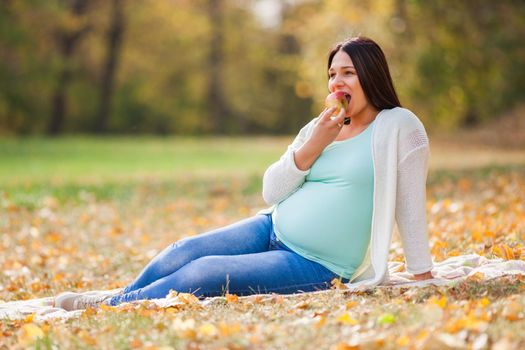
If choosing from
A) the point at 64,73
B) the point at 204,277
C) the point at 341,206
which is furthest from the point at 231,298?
the point at 64,73

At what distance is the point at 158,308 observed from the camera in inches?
155

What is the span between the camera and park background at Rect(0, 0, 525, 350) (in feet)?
11.5

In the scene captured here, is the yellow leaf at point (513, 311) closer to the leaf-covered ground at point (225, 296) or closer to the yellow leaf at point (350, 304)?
the leaf-covered ground at point (225, 296)

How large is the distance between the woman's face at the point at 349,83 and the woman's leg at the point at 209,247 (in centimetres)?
88

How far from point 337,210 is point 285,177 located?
37 cm

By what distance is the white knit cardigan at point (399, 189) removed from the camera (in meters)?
4.04

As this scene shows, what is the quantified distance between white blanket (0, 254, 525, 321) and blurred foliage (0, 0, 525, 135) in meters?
11.0

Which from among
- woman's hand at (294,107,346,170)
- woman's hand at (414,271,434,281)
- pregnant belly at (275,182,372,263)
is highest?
woman's hand at (294,107,346,170)

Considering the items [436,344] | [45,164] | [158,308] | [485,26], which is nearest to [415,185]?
[436,344]

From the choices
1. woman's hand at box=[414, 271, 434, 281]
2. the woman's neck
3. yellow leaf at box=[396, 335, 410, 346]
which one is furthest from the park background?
the woman's neck

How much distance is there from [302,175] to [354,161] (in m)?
0.32

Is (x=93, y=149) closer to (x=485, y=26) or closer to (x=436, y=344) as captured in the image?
(x=485, y=26)

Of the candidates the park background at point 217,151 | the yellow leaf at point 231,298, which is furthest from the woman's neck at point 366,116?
the yellow leaf at point 231,298

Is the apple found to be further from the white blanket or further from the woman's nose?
the white blanket
